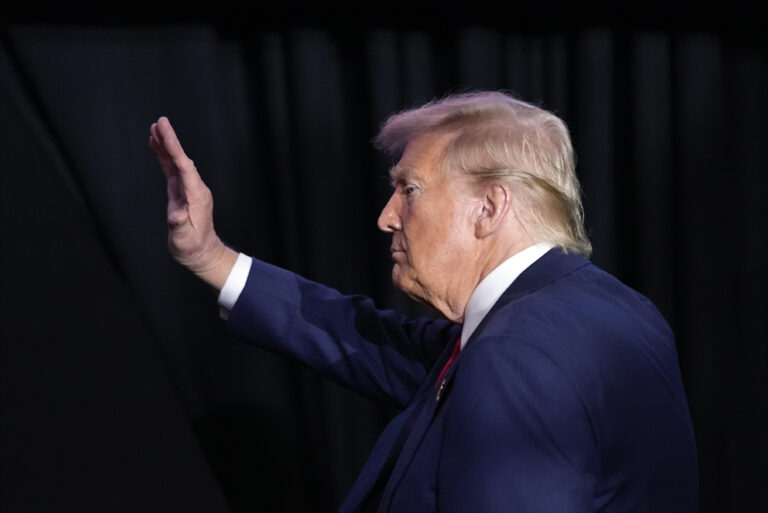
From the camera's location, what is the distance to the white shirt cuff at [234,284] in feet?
4.65

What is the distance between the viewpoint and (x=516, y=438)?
0.79 m

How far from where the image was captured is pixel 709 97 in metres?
2.17

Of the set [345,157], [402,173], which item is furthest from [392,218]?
[345,157]

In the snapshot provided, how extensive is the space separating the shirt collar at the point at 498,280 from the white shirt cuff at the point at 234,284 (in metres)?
0.48

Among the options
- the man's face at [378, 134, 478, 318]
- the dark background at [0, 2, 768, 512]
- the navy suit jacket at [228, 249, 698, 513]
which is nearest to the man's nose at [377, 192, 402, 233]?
the man's face at [378, 134, 478, 318]

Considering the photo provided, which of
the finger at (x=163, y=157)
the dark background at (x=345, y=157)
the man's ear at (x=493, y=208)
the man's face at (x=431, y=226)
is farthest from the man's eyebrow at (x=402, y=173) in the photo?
the dark background at (x=345, y=157)

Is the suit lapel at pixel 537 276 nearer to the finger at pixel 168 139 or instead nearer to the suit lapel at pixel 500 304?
the suit lapel at pixel 500 304

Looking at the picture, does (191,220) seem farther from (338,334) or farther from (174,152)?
(338,334)

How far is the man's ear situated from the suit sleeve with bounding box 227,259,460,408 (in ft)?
1.18

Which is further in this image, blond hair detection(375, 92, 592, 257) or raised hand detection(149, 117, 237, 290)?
raised hand detection(149, 117, 237, 290)

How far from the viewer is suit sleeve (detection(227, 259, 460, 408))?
56.2 inches

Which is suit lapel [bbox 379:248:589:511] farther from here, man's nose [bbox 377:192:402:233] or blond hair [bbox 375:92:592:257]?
man's nose [bbox 377:192:402:233]

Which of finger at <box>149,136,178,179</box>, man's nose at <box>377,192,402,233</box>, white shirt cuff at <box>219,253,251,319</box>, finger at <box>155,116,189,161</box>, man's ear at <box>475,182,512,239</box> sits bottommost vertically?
white shirt cuff at <box>219,253,251,319</box>

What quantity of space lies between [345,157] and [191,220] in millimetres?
623
